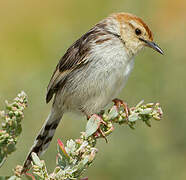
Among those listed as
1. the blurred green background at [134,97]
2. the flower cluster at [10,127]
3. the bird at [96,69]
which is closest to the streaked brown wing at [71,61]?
the bird at [96,69]

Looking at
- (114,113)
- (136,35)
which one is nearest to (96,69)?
(136,35)

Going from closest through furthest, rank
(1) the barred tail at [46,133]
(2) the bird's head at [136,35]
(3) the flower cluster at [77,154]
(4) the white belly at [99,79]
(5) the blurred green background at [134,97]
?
1. (3) the flower cluster at [77,154]
2. (4) the white belly at [99,79]
3. (1) the barred tail at [46,133]
4. (2) the bird's head at [136,35]
5. (5) the blurred green background at [134,97]

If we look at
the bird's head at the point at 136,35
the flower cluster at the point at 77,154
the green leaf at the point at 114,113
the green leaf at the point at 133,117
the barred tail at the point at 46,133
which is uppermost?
the bird's head at the point at 136,35

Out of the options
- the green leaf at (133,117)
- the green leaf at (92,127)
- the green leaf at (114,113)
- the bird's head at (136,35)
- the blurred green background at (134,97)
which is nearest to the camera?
the green leaf at (92,127)

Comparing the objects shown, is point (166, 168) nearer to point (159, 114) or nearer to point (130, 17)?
point (130, 17)

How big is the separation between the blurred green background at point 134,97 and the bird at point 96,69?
0.95ft

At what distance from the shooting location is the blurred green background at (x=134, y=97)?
491 cm

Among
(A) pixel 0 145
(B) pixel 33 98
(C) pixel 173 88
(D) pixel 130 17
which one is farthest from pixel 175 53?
(A) pixel 0 145

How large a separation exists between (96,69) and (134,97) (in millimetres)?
1057

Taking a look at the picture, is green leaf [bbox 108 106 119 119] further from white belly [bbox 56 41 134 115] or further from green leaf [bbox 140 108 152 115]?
white belly [bbox 56 41 134 115]

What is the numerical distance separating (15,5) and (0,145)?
625 centimetres

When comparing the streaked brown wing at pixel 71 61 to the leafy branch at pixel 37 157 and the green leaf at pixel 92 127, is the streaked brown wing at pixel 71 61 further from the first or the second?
the leafy branch at pixel 37 157

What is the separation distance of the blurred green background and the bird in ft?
0.95

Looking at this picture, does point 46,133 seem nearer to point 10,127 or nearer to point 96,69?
point 96,69
